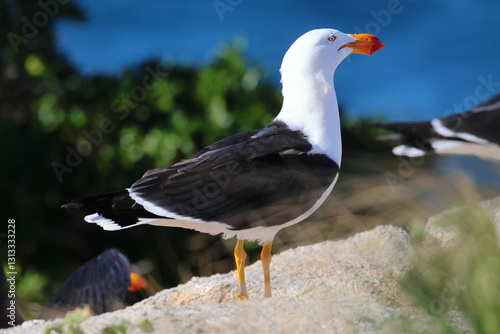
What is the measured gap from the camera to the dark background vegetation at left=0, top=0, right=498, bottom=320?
10.8 meters

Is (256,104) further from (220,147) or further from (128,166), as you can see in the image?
(220,147)

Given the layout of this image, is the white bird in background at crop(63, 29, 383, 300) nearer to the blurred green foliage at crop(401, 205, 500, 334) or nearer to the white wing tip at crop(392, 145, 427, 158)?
the white wing tip at crop(392, 145, 427, 158)

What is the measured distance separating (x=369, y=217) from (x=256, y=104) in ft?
22.0

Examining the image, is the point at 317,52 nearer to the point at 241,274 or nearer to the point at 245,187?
the point at 245,187

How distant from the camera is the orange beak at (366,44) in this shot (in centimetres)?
504

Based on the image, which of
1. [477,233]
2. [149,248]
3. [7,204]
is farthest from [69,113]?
[477,233]

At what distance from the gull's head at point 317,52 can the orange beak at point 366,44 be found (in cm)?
7

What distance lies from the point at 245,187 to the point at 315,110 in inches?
26.5

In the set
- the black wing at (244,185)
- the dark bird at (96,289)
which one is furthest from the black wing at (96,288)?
the black wing at (244,185)

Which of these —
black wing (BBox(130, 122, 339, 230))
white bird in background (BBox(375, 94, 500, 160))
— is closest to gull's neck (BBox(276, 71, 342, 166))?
black wing (BBox(130, 122, 339, 230))

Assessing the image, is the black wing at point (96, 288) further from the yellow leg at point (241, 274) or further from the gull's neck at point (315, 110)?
the gull's neck at point (315, 110)

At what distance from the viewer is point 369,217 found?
423 centimetres

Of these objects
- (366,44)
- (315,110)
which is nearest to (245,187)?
(315,110)

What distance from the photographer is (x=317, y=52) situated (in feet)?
15.7
